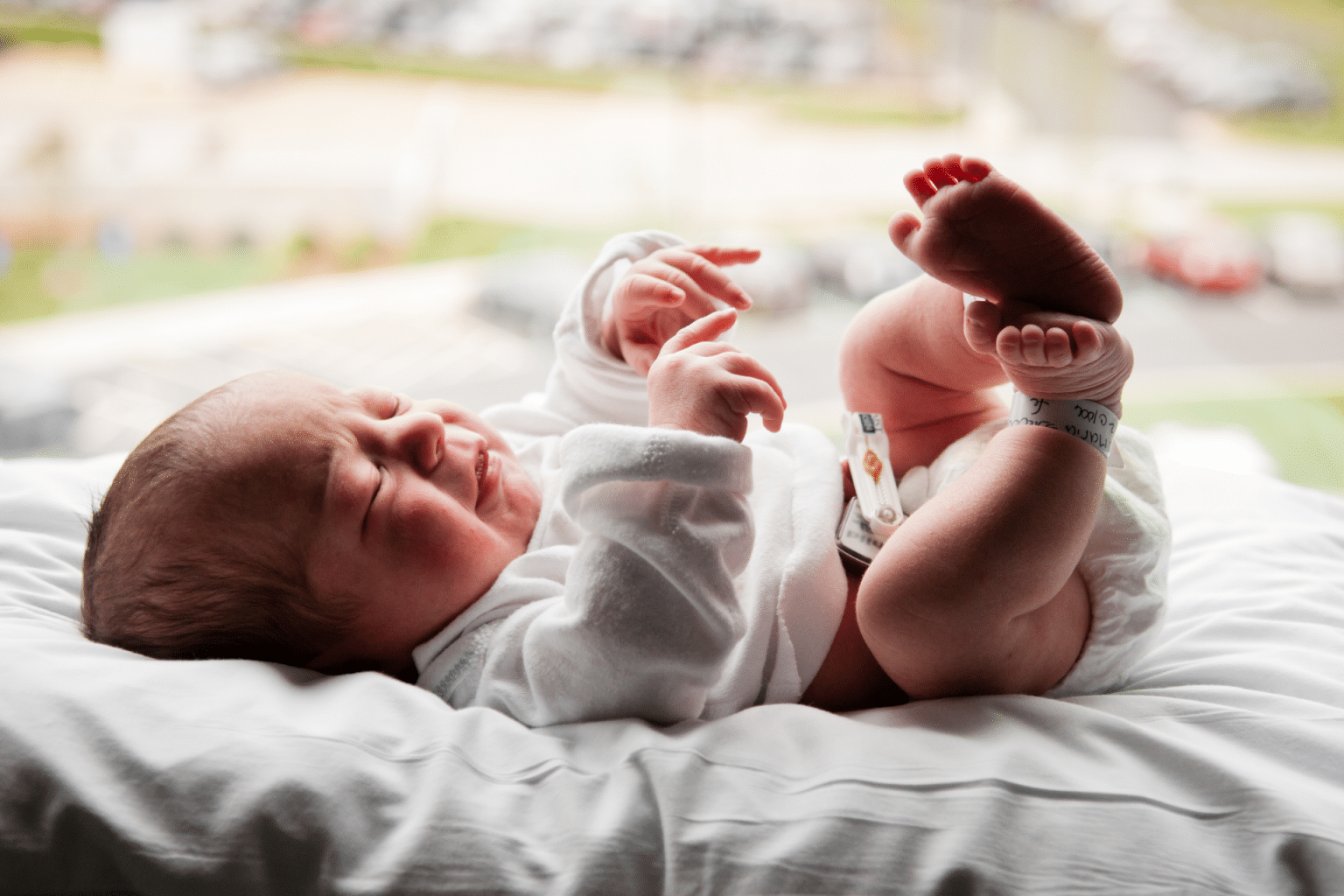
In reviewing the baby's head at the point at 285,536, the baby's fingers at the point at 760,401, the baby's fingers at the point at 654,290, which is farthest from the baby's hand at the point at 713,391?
the baby's head at the point at 285,536

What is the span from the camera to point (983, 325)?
0.67m

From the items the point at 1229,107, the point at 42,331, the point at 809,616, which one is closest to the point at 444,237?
the point at 42,331

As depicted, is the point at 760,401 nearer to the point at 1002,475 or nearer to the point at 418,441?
the point at 1002,475

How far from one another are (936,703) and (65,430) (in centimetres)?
200

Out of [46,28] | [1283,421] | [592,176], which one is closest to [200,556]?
[592,176]

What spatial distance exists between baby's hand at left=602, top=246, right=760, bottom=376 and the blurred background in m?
1.18

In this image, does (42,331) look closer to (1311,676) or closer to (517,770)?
(517,770)

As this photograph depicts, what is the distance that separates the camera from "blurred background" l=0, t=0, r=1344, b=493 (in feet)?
6.81

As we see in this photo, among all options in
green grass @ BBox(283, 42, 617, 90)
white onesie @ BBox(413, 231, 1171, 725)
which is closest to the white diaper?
white onesie @ BBox(413, 231, 1171, 725)

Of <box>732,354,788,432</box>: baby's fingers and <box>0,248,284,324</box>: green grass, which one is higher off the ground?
<box>732,354,788,432</box>: baby's fingers

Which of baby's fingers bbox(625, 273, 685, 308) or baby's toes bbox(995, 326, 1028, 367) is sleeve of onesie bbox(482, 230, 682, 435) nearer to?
baby's fingers bbox(625, 273, 685, 308)

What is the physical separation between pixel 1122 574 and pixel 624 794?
1.39 ft

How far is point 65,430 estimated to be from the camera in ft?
6.64

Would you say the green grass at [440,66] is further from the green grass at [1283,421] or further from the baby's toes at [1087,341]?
the baby's toes at [1087,341]
